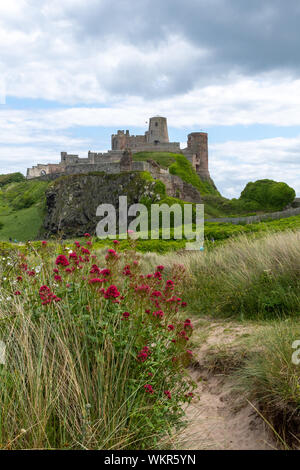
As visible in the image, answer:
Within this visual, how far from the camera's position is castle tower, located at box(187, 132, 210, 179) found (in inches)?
2463

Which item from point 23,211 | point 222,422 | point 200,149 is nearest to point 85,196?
point 23,211

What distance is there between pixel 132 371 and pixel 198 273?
5198mm

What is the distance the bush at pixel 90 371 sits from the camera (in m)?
2.82

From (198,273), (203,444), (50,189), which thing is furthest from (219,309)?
(50,189)

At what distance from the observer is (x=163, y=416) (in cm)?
324

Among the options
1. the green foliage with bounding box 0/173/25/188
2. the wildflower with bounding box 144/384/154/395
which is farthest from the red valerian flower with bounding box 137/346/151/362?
the green foliage with bounding box 0/173/25/188

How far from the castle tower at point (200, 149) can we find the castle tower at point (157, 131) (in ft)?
14.2

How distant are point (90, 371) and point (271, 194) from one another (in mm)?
40064

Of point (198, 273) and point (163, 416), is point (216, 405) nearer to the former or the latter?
point (163, 416)

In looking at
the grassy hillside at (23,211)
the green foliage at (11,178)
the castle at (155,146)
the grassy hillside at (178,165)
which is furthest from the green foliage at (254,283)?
the green foliage at (11,178)

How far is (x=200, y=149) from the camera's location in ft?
206

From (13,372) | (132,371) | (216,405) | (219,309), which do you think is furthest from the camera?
(219,309)

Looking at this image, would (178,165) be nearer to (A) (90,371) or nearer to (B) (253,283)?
(B) (253,283)

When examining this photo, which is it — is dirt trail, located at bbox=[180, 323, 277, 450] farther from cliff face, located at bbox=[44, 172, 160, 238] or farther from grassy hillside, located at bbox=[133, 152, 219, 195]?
grassy hillside, located at bbox=[133, 152, 219, 195]
